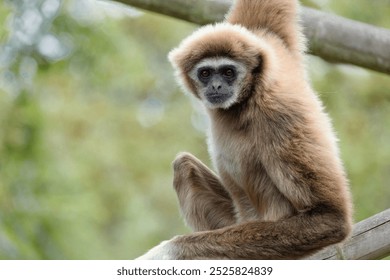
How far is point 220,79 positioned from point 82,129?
9.27 m

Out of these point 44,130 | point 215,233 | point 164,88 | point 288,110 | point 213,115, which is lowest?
point 215,233

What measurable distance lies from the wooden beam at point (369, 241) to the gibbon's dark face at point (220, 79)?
1.37 m

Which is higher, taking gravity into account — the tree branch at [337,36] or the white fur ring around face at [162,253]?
the tree branch at [337,36]

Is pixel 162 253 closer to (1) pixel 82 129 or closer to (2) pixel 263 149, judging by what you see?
(2) pixel 263 149

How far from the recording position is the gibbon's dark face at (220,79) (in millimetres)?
5910

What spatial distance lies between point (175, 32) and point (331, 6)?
732 centimetres

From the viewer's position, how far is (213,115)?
6.24 metres

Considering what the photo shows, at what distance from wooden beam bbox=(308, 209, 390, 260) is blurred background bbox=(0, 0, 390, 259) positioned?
174 cm

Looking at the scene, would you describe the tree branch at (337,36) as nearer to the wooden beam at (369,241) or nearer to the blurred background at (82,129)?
the blurred background at (82,129)

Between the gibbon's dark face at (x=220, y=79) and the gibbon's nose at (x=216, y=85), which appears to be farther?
the gibbon's nose at (x=216, y=85)

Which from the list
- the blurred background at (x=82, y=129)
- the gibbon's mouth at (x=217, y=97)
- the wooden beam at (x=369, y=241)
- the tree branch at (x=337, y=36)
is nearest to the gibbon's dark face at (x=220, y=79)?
the gibbon's mouth at (x=217, y=97)

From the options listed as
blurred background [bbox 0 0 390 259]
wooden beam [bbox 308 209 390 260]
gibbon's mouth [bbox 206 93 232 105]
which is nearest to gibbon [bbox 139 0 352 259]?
gibbon's mouth [bbox 206 93 232 105]
